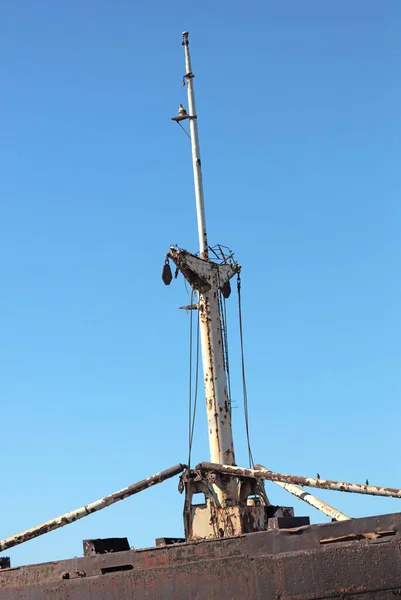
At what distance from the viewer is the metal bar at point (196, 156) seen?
21.4 meters

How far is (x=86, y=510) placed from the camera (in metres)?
20.1

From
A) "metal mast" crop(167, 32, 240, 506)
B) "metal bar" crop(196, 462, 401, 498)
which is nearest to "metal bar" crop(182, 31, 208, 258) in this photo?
"metal mast" crop(167, 32, 240, 506)

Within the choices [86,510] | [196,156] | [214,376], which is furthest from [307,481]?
[196,156]

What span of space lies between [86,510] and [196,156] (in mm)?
7912

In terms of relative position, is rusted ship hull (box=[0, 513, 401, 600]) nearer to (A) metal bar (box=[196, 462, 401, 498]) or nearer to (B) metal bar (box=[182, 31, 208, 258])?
(A) metal bar (box=[196, 462, 401, 498])

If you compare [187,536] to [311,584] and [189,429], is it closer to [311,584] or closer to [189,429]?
[189,429]

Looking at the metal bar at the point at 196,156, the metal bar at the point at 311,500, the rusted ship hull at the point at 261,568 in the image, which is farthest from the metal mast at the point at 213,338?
the rusted ship hull at the point at 261,568

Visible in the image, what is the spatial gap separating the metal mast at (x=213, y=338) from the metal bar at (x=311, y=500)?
0.90 meters

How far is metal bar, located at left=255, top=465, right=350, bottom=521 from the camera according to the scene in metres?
18.4

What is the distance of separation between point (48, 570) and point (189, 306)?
6.18 metres

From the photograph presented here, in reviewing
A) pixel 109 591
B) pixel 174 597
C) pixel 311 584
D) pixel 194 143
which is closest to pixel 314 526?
pixel 311 584

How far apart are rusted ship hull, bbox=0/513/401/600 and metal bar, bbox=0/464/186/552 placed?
2612 millimetres

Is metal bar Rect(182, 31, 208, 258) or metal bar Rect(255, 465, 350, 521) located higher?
metal bar Rect(182, 31, 208, 258)

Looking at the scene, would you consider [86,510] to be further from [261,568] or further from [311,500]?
[261,568]
